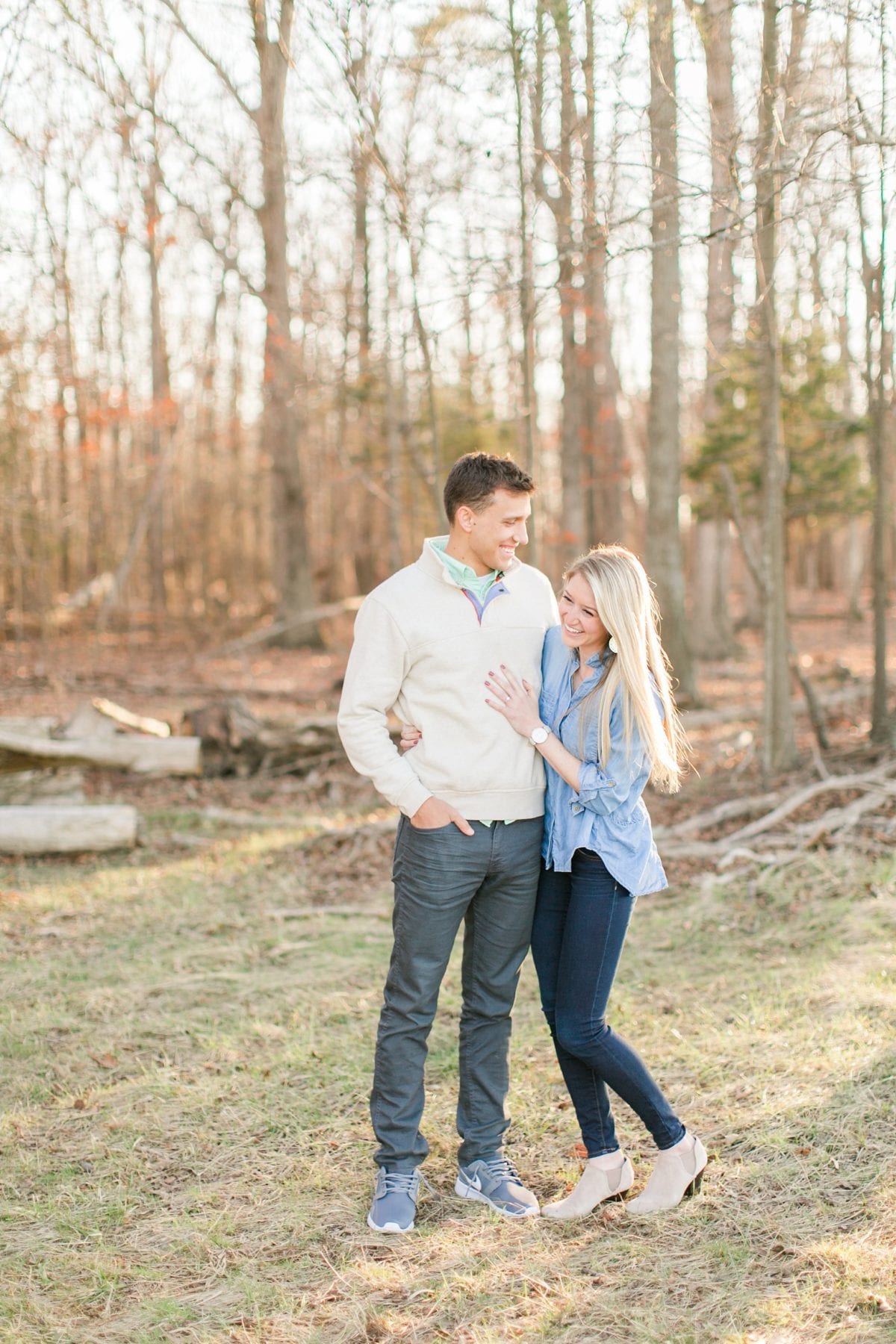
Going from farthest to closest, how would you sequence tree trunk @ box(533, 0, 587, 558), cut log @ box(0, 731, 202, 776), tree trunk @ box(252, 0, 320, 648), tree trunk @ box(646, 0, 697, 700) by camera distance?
tree trunk @ box(646, 0, 697, 700)
tree trunk @ box(252, 0, 320, 648)
cut log @ box(0, 731, 202, 776)
tree trunk @ box(533, 0, 587, 558)

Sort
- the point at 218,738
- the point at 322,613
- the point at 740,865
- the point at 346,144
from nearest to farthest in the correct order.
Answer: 1. the point at 740,865
2. the point at 346,144
3. the point at 218,738
4. the point at 322,613

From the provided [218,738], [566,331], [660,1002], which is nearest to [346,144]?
[218,738]

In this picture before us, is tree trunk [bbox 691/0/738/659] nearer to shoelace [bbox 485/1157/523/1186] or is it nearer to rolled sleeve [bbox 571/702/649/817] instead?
rolled sleeve [bbox 571/702/649/817]

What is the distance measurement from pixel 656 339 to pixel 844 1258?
948 centimetres

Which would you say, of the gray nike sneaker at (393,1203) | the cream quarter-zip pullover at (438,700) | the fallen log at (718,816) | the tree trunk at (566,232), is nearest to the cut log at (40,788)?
the fallen log at (718,816)

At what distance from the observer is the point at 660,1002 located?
15.8ft

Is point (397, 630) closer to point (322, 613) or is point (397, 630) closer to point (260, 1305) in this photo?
point (260, 1305)

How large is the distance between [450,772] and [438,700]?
0.21 metres

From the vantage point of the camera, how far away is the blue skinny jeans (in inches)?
120

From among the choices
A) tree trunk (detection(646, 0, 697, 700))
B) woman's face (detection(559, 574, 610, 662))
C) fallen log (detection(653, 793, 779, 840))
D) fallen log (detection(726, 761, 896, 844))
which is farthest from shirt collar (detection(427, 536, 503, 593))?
tree trunk (detection(646, 0, 697, 700))

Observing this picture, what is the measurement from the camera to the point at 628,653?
299 cm

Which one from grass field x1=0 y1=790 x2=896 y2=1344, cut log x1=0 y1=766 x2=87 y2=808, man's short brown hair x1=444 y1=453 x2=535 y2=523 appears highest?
man's short brown hair x1=444 y1=453 x2=535 y2=523

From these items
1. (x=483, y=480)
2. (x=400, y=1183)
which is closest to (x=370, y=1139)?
(x=400, y=1183)

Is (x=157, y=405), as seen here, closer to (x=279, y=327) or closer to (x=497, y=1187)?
(x=279, y=327)
